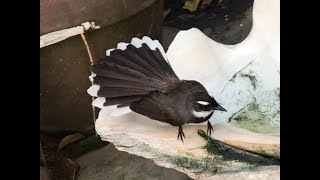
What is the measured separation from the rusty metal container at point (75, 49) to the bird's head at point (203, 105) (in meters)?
0.15

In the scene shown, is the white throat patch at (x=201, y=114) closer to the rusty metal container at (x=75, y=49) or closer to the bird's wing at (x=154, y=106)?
the bird's wing at (x=154, y=106)

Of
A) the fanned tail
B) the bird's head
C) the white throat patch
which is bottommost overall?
the white throat patch

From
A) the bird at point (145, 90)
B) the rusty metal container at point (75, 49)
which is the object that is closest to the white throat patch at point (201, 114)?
the bird at point (145, 90)

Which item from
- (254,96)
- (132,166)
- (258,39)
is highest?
(258,39)

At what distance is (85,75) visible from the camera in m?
0.98

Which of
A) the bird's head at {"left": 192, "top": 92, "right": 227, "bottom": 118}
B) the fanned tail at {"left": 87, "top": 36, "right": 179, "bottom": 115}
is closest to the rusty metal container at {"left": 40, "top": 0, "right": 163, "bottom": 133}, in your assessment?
the fanned tail at {"left": 87, "top": 36, "right": 179, "bottom": 115}

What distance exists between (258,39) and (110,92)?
28 centimetres

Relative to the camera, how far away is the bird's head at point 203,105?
3.20 ft

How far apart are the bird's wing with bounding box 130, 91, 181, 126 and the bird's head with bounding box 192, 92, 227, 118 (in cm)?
4

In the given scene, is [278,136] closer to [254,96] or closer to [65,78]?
[254,96]

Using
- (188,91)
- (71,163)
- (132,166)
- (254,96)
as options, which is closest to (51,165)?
(71,163)

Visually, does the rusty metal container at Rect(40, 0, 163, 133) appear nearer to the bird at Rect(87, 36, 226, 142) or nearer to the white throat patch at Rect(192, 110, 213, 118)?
the bird at Rect(87, 36, 226, 142)

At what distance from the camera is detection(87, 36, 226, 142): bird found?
97cm

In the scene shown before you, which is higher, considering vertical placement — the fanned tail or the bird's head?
the fanned tail
